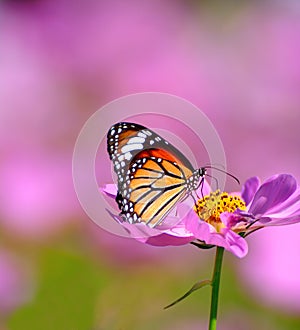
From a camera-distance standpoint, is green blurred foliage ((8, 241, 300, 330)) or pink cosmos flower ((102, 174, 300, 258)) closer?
pink cosmos flower ((102, 174, 300, 258))

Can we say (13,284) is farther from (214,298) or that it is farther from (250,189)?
(214,298)

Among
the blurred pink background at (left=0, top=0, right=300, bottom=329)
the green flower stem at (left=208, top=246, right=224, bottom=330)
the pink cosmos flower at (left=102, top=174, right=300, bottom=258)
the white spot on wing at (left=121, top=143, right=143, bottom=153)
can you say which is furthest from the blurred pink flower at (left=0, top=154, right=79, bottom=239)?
the green flower stem at (left=208, top=246, right=224, bottom=330)

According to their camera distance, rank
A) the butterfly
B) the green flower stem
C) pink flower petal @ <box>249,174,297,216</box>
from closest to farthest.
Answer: the green flower stem, pink flower petal @ <box>249,174,297,216</box>, the butterfly

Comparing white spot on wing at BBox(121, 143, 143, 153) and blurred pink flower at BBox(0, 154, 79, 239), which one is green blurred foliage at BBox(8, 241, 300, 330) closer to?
blurred pink flower at BBox(0, 154, 79, 239)

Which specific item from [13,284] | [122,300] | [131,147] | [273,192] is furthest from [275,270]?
[273,192]

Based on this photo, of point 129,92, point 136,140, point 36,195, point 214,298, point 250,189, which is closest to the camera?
point 214,298

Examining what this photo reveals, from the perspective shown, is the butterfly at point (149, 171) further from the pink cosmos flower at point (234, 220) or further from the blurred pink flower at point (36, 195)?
the blurred pink flower at point (36, 195)
